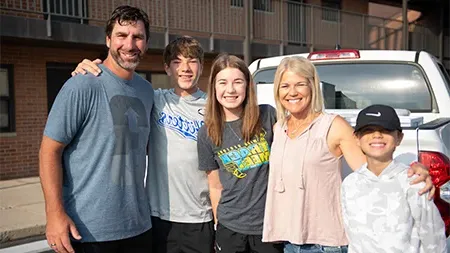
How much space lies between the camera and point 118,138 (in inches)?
96.9

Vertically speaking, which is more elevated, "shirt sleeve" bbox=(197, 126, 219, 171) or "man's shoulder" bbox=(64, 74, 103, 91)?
"man's shoulder" bbox=(64, 74, 103, 91)

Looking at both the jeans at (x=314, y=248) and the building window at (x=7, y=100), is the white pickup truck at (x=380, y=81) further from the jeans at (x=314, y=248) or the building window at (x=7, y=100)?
the building window at (x=7, y=100)

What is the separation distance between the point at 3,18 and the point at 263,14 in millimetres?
8701

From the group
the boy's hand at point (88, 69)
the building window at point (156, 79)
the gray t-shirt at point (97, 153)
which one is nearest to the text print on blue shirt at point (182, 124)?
the gray t-shirt at point (97, 153)

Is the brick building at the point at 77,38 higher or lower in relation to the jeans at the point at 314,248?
higher

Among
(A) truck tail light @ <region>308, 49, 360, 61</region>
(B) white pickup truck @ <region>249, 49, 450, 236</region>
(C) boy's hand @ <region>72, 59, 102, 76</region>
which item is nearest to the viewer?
(C) boy's hand @ <region>72, 59, 102, 76</region>

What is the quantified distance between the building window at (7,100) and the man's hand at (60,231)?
862 cm

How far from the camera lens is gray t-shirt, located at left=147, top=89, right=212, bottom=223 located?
8.96ft

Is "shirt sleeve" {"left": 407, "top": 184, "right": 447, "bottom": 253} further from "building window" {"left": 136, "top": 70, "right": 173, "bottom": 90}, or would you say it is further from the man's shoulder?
"building window" {"left": 136, "top": 70, "right": 173, "bottom": 90}

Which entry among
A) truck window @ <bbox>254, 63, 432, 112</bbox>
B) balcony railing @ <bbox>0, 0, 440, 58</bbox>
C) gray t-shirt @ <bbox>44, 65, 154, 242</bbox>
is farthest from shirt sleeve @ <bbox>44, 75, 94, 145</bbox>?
balcony railing @ <bbox>0, 0, 440, 58</bbox>

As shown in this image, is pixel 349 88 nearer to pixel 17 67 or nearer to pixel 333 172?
pixel 333 172

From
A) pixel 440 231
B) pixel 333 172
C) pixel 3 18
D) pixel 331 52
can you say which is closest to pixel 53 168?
pixel 333 172

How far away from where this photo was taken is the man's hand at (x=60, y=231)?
7.55 ft

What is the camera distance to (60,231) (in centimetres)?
230
